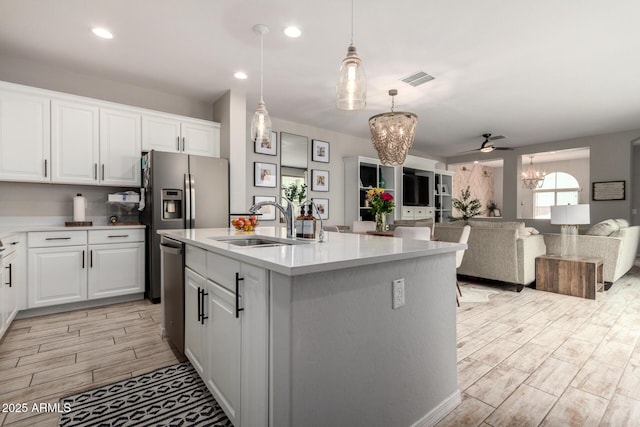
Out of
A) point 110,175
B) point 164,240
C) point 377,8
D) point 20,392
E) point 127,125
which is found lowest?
point 20,392

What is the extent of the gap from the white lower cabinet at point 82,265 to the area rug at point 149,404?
1.82 meters

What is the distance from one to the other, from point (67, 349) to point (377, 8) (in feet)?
11.5

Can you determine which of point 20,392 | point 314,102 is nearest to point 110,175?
point 20,392

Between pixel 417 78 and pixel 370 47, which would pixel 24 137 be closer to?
pixel 370 47

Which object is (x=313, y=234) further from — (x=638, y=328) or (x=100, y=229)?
(x=638, y=328)

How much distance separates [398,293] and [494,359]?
4.51ft

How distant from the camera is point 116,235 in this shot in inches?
136

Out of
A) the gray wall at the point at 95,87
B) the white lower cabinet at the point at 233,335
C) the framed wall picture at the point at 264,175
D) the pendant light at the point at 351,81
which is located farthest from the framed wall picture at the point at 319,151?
the white lower cabinet at the point at 233,335

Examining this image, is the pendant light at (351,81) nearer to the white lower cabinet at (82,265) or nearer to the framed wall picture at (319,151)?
the white lower cabinet at (82,265)

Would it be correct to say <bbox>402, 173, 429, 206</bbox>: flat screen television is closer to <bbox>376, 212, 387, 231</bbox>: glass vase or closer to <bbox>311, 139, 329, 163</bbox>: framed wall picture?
<bbox>311, 139, 329, 163</bbox>: framed wall picture

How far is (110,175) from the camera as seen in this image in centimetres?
356

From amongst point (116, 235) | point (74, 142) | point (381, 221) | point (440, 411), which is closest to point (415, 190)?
point (381, 221)

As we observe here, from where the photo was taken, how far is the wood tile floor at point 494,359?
5.49 feet

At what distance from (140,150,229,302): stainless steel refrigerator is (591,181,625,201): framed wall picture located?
23.6 ft
